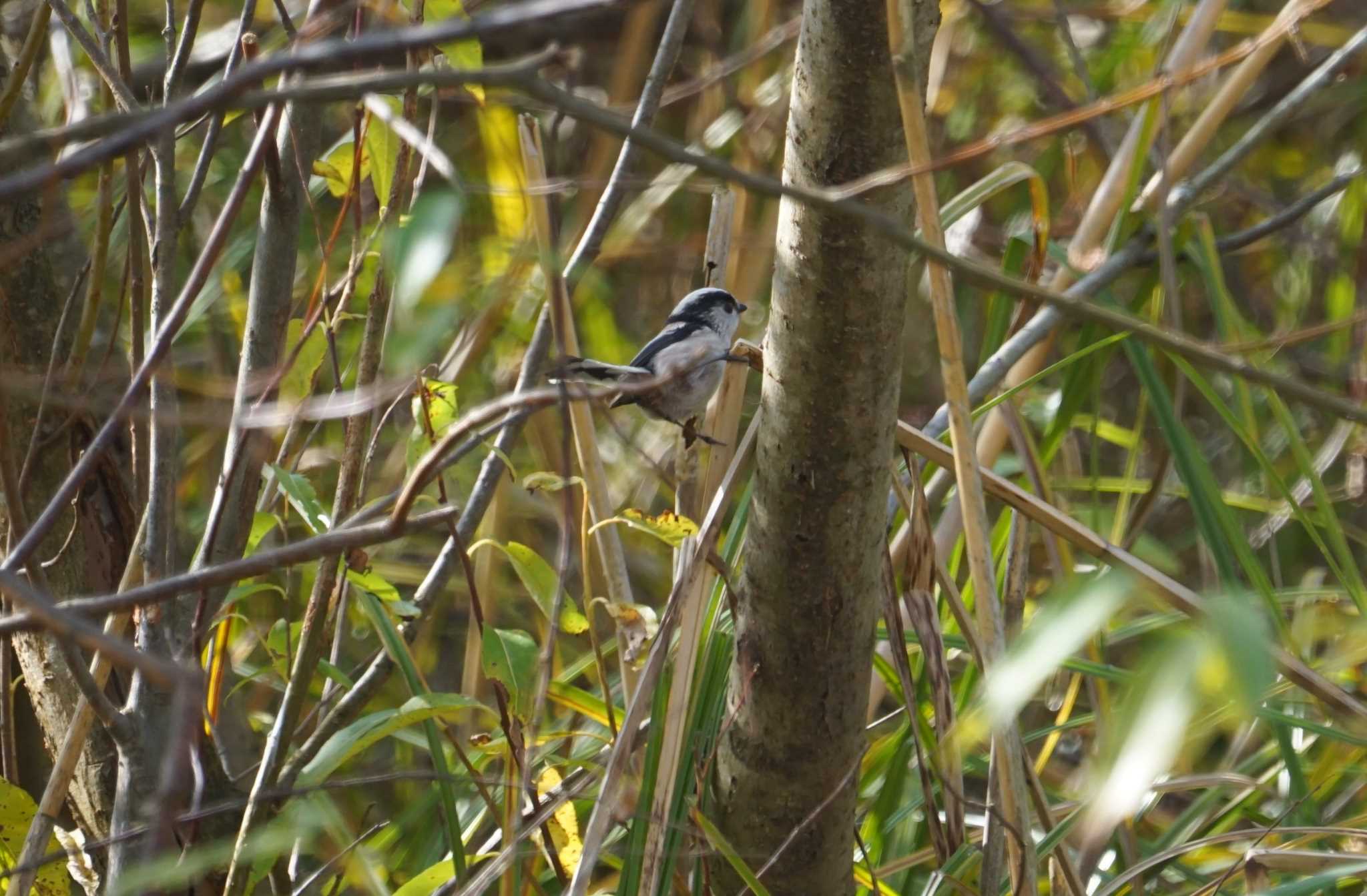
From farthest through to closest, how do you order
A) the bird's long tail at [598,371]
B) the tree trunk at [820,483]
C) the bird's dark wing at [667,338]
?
the bird's dark wing at [667,338]
the bird's long tail at [598,371]
the tree trunk at [820,483]

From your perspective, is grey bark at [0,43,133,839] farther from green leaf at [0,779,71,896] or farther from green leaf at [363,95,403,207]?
green leaf at [363,95,403,207]

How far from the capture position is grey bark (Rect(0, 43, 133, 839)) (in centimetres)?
135

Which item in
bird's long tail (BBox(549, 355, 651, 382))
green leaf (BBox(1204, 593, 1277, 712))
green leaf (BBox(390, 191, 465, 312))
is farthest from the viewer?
bird's long tail (BBox(549, 355, 651, 382))

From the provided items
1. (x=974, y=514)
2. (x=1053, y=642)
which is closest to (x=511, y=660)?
(x=974, y=514)

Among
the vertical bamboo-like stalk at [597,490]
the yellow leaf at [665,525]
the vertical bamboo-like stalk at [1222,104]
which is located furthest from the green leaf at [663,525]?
the vertical bamboo-like stalk at [1222,104]

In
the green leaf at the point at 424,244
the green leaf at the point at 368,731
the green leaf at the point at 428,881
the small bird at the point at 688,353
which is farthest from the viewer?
the small bird at the point at 688,353

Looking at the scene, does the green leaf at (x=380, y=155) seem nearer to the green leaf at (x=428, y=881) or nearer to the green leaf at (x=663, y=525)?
the green leaf at (x=663, y=525)

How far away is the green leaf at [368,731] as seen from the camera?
115 cm

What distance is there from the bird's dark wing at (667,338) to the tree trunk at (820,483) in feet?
2.84

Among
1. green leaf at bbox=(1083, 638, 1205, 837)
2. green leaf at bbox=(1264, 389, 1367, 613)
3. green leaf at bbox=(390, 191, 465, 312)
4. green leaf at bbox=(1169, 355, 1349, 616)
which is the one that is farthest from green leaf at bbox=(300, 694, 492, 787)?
green leaf at bbox=(1264, 389, 1367, 613)

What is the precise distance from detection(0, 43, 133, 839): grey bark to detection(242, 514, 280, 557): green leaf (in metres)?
0.17

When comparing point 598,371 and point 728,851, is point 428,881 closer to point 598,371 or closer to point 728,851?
point 728,851

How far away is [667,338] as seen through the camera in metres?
2.05

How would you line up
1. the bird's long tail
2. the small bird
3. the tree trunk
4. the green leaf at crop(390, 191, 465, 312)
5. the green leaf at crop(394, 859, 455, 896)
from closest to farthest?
the green leaf at crop(390, 191, 465, 312)
the tree trunk
the green leaf at crop(394, 859, 455, 896)
the bird's long tail
the small bird
